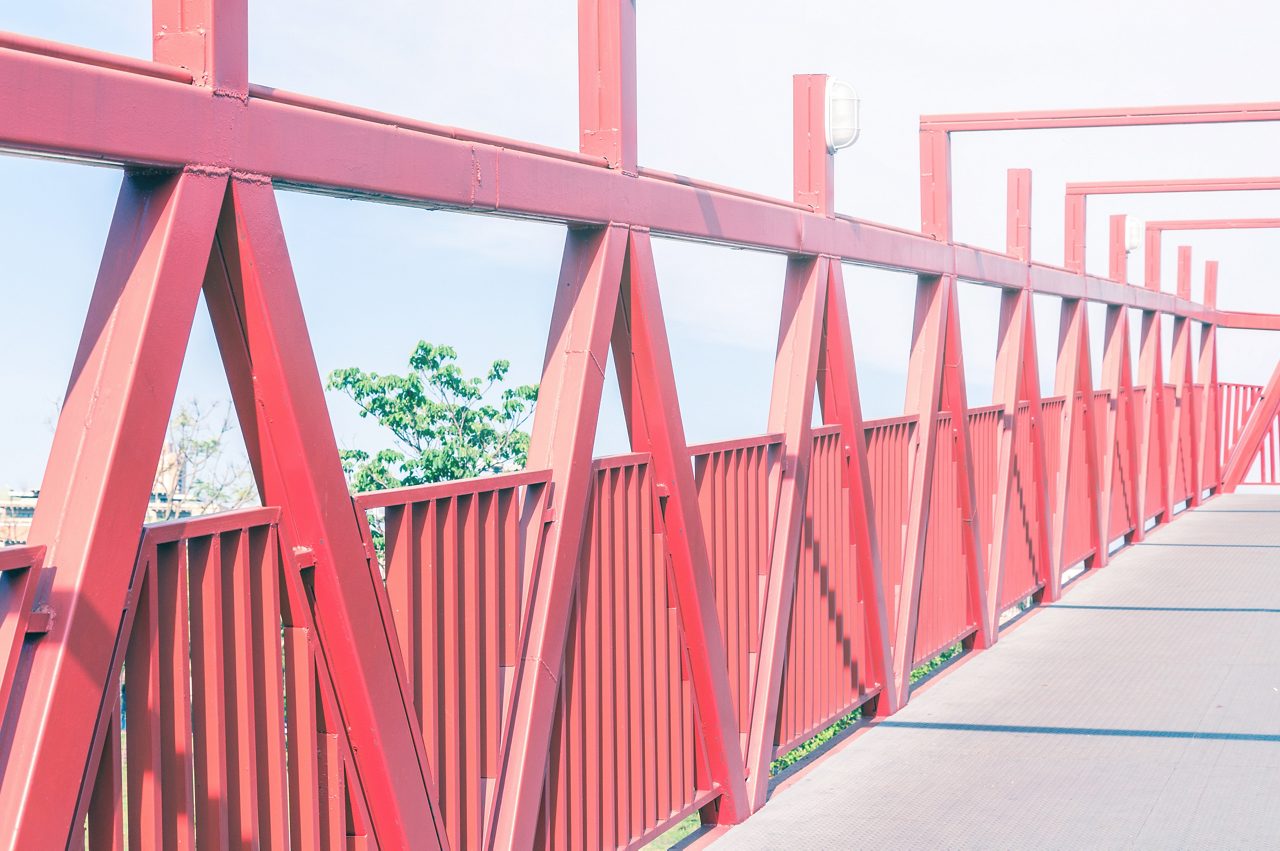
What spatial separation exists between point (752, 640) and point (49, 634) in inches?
146

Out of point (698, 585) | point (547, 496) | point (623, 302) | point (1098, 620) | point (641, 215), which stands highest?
point (641, 215)

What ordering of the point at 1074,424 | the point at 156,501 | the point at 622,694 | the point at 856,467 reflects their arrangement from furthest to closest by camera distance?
the point at 156,501
the point at 1074,424
the point at 856,467
the point at 622,694

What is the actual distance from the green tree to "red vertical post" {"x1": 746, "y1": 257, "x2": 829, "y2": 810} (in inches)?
723

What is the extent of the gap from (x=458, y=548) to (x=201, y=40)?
1535mm

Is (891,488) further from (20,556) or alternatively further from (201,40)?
(20,556)

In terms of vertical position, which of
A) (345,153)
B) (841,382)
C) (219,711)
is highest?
(345,153)

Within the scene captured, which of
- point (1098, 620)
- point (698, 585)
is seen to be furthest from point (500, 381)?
point (698, 585)

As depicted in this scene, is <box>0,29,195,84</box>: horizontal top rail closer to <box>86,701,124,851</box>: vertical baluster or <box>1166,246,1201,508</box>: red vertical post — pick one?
<box>86,701,124,851</box>: vertical baluster

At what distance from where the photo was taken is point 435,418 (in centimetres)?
2488

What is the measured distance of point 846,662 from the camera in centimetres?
693

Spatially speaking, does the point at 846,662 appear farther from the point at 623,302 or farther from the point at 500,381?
the point at 500,381

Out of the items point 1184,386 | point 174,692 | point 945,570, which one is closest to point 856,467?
point 945,570

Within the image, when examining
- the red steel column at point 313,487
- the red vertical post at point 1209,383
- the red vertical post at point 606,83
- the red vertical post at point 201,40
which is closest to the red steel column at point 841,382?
the red vertical post at point 606,83

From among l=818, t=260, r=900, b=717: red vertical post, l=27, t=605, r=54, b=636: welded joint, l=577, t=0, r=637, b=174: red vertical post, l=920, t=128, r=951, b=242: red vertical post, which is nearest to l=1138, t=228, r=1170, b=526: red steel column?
l=920, t=128, r=951, b=242: red vertical post
